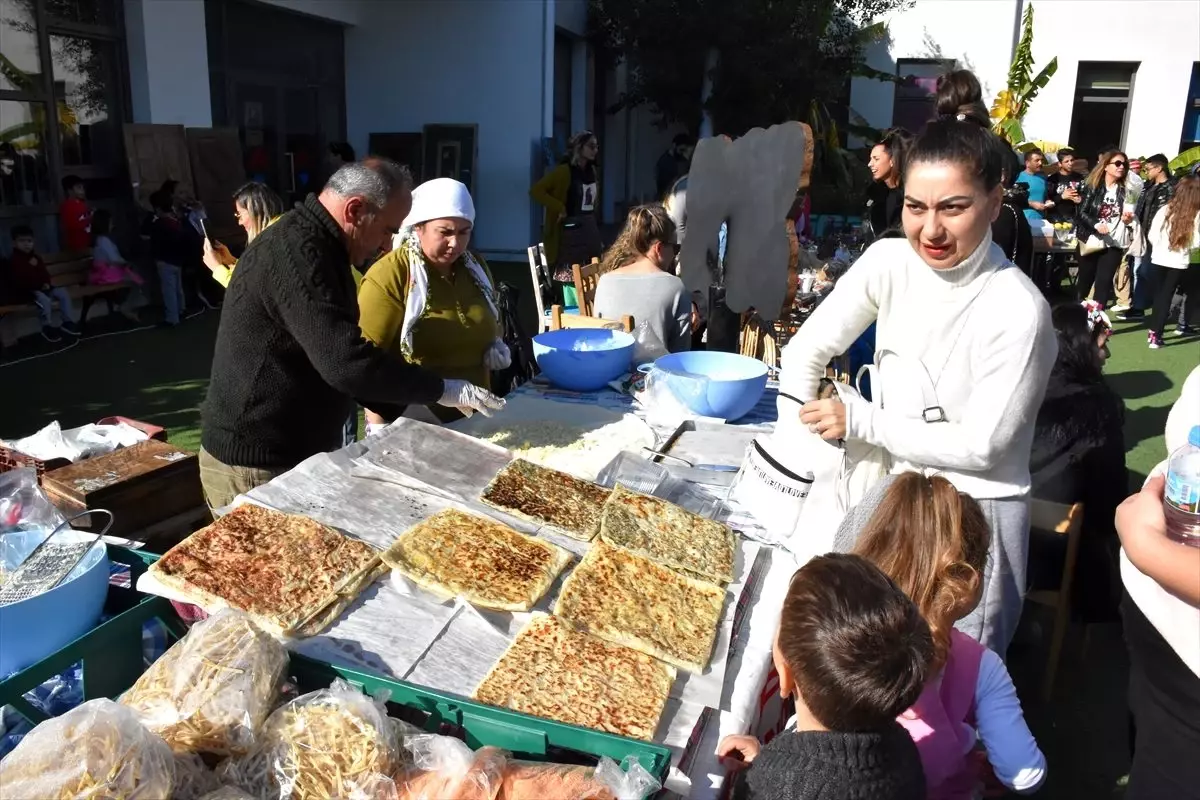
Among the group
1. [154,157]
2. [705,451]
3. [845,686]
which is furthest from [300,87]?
[845,686]

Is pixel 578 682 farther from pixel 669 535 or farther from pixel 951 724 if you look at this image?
pixel 951 724

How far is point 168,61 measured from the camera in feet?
30.0

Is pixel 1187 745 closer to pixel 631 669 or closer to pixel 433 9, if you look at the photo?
pixel 631 669

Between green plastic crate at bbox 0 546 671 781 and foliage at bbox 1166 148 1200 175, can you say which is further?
foliage at bbox 1166 148 1200 175

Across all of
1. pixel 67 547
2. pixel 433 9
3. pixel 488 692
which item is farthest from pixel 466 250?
pixel 433 9

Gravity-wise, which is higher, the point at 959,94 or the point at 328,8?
the point at 328,8

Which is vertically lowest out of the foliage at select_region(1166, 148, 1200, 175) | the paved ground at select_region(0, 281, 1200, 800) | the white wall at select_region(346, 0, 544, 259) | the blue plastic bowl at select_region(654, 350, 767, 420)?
the paved ground at select_region(0, 281, 1200, 800)

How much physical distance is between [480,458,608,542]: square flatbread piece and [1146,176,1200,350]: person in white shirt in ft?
26.9

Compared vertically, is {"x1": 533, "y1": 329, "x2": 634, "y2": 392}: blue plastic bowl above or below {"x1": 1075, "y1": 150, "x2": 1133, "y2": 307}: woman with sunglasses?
below

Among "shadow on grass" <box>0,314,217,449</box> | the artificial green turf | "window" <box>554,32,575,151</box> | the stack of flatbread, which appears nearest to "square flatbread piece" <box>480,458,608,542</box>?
the stack of flatbread

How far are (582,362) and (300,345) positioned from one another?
1204 mm

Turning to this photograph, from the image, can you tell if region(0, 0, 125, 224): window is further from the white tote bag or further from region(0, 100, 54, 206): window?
the white tote bag

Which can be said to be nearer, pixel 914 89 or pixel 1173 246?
pixel 1173 246

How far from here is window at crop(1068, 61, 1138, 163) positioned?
58.1 feet
